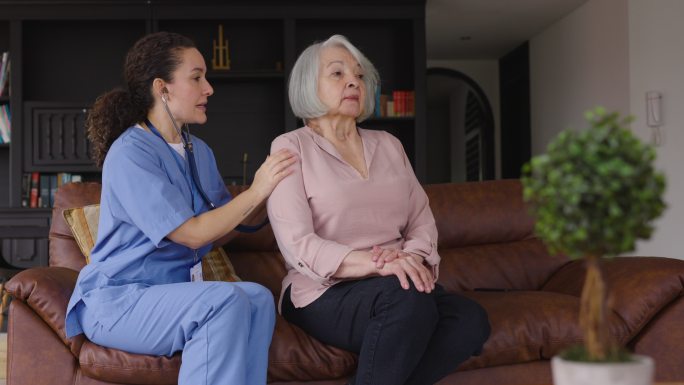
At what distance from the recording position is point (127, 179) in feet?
6.90

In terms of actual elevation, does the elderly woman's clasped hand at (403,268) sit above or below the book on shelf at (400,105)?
below

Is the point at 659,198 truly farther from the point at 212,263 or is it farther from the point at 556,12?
the point at 556,12

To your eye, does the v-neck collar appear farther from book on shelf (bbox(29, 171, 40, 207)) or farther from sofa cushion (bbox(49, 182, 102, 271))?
book on shelf (bbox(29, 171, 40, 207))

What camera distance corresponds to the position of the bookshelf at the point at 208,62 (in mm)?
5910

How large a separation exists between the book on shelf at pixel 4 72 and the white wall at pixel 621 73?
447 centimetres

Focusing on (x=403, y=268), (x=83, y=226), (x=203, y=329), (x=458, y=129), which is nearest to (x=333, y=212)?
(x=403, y=268)

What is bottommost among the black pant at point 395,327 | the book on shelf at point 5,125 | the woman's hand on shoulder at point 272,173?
the black pant at point 395,327

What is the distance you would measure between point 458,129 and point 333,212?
31.1ft

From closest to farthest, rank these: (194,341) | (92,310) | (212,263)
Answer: (194,341) < (92,310) < (212,263)

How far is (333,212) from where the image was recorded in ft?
7.47

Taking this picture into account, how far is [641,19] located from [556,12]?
1540mm

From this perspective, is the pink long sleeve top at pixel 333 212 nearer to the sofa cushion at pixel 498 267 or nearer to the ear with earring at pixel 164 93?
the ear with earring at pixel 164 93

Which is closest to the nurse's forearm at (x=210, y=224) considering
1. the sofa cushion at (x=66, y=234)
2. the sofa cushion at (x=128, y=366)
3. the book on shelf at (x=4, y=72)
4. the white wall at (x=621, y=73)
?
the sofa cushion at (x=128, y=366)

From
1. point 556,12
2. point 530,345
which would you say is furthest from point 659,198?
point 556,12
